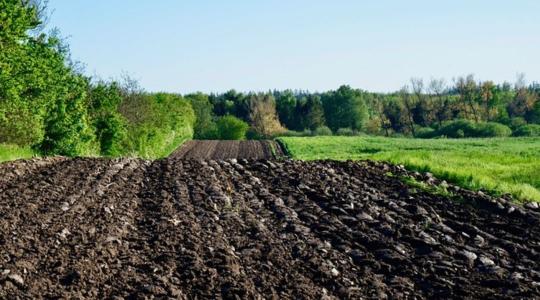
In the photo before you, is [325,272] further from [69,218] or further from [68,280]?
[69,218]

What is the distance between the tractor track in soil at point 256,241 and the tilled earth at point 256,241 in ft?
0.08

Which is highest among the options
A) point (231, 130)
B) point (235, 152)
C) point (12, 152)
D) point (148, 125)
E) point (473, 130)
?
point (148, 125)

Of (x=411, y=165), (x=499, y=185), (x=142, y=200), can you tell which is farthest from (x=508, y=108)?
(x=142, y=200)

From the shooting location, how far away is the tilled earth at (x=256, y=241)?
25.8 feet

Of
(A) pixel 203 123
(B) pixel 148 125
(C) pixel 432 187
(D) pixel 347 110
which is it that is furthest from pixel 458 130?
(C) pixel 432 187

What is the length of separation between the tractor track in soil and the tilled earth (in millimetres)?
25

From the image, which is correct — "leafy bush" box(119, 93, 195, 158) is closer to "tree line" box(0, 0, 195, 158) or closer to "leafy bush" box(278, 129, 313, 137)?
"tree line" box(0, 0, 195, 158)

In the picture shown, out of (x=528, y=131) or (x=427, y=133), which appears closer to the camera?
(x=528, y=131)

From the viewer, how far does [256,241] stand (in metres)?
10.4

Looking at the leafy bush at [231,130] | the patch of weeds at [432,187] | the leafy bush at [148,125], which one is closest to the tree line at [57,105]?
the leafy bush at [148,125]

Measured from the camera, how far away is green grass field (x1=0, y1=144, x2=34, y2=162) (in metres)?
23.3

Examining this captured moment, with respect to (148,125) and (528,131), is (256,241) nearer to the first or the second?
(148,125)

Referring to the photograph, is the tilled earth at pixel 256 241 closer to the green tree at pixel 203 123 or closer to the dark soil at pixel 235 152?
the dark soil at pixel 235 152

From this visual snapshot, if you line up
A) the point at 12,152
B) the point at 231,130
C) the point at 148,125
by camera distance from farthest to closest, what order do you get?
the point at 231,130 < the point at 148,125 < the point at 12,152
